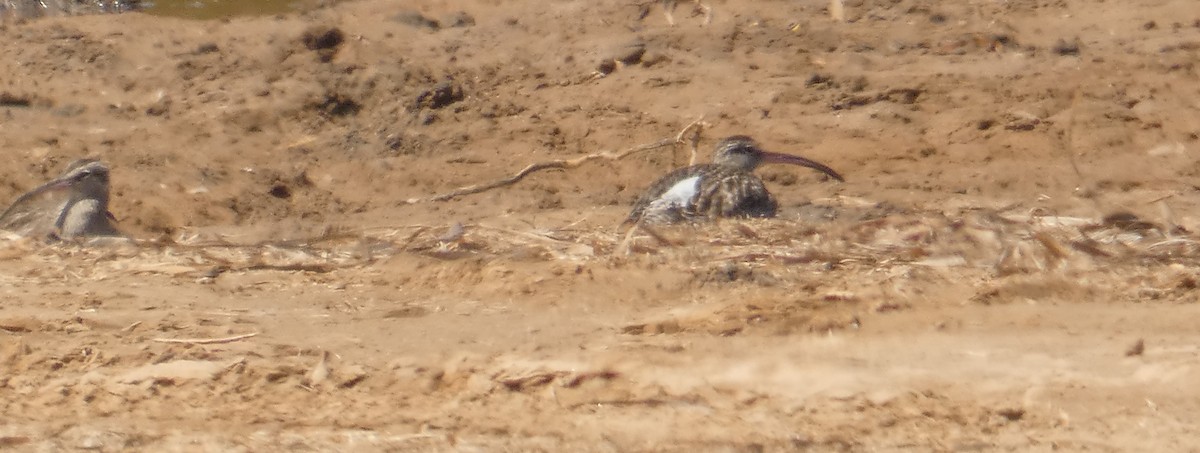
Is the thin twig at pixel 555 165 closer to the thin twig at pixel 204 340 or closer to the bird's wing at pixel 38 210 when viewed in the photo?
Answer: the bird's wing at pixel 38 210

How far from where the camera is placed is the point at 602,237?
5.47m

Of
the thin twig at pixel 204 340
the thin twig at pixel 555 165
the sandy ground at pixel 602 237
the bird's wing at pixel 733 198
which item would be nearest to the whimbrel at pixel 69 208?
the sandy ground at pixel 602 237

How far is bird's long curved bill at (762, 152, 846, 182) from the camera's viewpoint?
24.6 ft

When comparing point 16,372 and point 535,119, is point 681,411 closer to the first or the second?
point 16,372

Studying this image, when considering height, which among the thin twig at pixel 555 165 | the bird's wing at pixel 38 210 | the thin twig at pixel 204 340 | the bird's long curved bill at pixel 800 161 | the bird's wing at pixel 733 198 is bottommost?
the bird's long curved bill at pixel 800 161

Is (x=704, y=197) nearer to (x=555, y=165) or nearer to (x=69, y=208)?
(x=555, y=165)

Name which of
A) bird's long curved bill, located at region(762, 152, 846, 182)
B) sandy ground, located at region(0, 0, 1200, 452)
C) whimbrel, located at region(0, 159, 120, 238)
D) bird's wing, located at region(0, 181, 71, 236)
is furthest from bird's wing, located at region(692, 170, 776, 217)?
bird's wing, located at region(0, 181, 71, 236)

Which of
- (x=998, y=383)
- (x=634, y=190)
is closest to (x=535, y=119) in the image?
(x=634, y=190)

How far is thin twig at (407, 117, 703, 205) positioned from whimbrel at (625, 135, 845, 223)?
95 centimetres

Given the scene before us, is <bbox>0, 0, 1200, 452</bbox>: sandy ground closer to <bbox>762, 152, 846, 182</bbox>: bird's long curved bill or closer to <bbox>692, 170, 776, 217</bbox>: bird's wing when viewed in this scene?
<bbox>762, 152, 846, 182</bbox>: bird's long curved bill

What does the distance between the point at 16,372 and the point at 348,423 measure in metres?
1.21

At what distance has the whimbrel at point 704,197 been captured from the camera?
21.0 feet

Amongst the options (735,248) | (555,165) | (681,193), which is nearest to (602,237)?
(735,248)

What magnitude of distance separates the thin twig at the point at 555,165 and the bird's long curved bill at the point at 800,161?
1.94 feet
